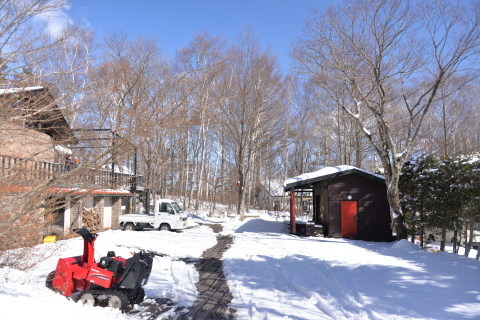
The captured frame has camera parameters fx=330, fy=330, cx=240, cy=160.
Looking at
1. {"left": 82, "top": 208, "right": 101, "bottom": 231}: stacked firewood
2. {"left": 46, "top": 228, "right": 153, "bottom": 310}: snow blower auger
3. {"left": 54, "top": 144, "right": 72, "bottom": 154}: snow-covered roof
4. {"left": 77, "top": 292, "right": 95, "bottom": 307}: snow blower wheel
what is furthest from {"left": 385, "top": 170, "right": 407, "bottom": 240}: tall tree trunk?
{"left": 82, "top": 208, "right": 101, "bottom": 231}: stacked firewood

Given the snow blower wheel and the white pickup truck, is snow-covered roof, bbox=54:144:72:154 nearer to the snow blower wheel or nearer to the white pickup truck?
the snow blower wheel

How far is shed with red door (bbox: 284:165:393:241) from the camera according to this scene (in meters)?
16.8

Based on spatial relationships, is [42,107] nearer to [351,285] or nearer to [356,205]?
[351,285]

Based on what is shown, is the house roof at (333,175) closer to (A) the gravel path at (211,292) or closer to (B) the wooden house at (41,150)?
(A) the gravel path at (211,292)

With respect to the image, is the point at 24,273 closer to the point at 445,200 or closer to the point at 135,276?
the point at 135,276

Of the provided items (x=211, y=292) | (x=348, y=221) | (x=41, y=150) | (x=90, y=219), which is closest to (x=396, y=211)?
(x=348, y=221)

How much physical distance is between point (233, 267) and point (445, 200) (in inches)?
383

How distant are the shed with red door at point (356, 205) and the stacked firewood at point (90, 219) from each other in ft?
36.3

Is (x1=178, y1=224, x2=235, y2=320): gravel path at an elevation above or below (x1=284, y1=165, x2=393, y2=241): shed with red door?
below

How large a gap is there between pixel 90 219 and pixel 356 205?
534 inches

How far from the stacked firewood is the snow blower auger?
11.4 metres

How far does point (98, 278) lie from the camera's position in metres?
5.64

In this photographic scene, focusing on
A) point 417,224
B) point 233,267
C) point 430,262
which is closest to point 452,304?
point 430,262

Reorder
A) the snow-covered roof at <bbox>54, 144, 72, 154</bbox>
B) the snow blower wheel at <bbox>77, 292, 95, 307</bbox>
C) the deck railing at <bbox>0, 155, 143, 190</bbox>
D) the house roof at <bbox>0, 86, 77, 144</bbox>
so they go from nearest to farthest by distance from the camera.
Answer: the deck railing at <bbox>0, 155, 143, 190</bbox>, the house roof at <bbox>0, 86, 77, 144</bbox>, the snow-covered roof at <bbox>54, 144, 72, 154</bbox>, the snow blower wheel at <bbox>77, 292, 95, 307</bbox>
